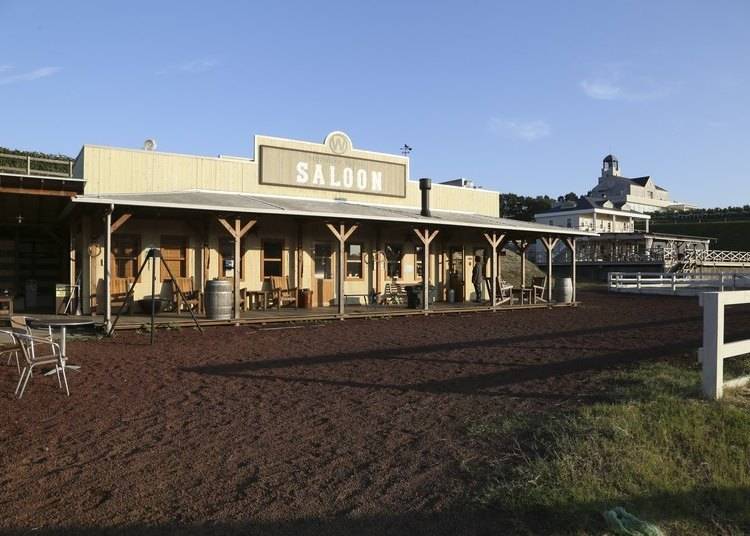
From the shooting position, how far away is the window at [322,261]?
59.6 feet

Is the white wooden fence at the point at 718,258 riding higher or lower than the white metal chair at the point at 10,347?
higher

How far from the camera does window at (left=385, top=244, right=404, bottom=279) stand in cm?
1959

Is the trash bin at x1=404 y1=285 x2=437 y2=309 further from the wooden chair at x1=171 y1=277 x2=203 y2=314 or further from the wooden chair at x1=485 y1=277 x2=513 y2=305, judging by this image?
the wooden chair at x1=171 y1=277 x2=203 y2=314

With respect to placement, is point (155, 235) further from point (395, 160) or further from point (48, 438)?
point (48, 438)

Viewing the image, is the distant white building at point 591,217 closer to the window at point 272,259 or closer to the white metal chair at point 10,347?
the window at point 272,259

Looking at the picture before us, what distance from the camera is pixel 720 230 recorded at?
216 ft

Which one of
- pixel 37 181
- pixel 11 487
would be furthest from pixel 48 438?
pixel 37 181

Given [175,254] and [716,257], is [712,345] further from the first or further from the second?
[716,257]

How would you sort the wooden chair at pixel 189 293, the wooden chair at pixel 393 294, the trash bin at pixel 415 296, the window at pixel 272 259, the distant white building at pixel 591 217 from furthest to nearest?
the distant white building at pixel 591 217
the wooden chair at pixel 393 294
the trash bin at pixel 415 296
the window at pixel 272 259
the wooden chair at pixel 189 293

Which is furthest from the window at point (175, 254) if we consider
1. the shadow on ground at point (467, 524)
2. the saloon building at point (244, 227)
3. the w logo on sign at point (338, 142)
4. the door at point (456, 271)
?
the shadow on ground at point (467, 524)

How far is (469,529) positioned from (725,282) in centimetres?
3304

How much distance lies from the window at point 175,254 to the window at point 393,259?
259 inches

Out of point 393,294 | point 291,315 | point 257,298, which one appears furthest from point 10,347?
point 393,294

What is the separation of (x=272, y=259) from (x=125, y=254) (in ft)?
12.9
